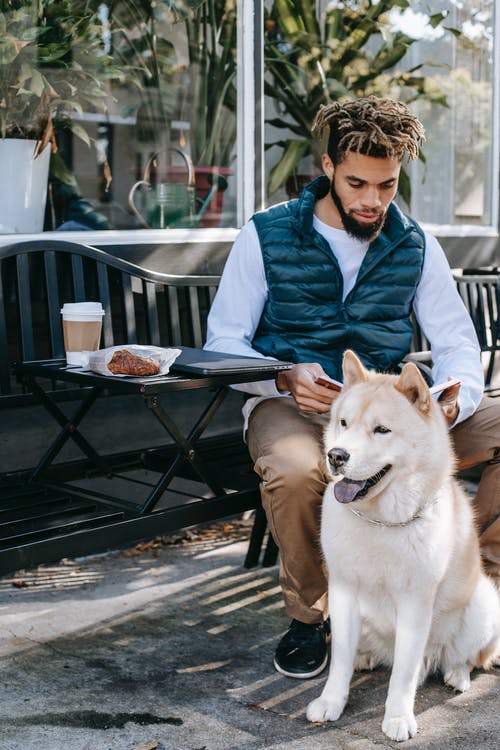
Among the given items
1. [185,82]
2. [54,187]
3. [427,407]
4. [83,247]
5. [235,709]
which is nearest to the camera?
[427,407]

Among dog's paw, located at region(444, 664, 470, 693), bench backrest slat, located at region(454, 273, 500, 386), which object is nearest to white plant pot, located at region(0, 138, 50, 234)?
bench backrest slat, located at region(454, 273, 500, 386)

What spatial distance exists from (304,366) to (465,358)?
0.69 meters

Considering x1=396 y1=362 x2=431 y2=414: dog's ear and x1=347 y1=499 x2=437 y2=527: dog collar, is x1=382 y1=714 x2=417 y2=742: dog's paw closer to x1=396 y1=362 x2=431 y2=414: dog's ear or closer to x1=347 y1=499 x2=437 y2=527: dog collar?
x1=347 y1=499 x2=437 y2=527: dog collar

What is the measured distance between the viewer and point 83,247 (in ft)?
12.3

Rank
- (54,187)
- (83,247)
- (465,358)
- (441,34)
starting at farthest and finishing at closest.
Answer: (441,34), (54,187), (83,247), (465,358)

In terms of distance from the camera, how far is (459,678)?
296 centimetres

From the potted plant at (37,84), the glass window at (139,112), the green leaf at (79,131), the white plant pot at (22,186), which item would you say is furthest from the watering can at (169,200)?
the white plant pot at (22,186)

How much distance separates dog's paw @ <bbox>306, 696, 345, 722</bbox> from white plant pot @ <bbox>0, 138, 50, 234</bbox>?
2.35 metres

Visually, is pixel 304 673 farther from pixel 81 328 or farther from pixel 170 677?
pixel 81 328

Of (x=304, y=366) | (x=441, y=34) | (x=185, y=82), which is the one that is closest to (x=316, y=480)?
(x=304, y=366)

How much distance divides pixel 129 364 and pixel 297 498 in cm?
67

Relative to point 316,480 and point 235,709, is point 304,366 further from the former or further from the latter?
point 235,709

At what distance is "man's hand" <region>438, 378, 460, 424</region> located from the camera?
2926 mm

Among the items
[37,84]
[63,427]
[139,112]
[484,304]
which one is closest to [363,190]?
[63,427]
